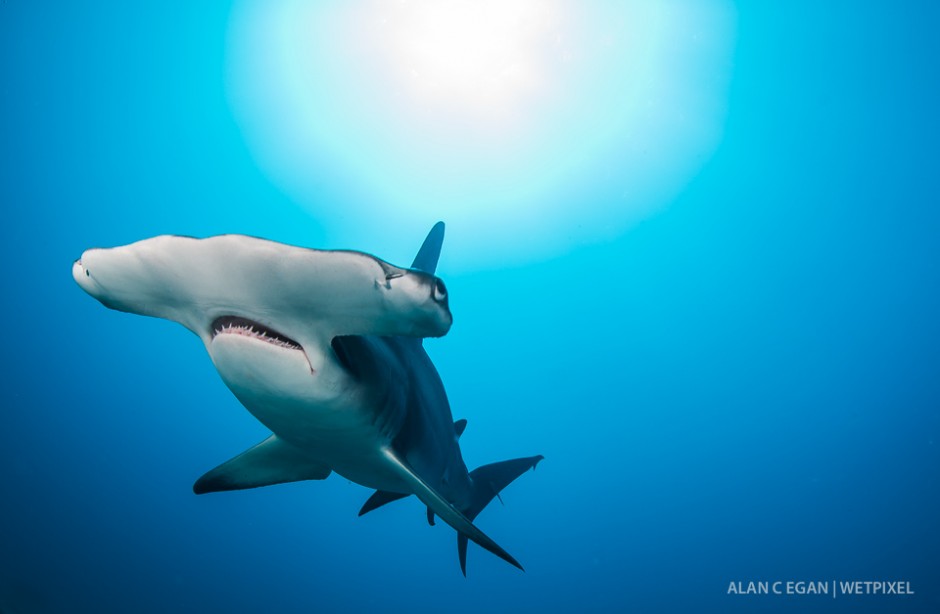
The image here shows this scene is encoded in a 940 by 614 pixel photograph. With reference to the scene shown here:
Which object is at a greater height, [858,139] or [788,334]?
[858,139]

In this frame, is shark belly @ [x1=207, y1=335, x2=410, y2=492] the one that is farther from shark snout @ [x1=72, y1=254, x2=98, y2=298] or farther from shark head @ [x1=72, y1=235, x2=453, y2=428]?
shark snout @ [x1=72, y1=254, x2=98, y2=298]

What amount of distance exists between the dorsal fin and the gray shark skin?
3.99 feet

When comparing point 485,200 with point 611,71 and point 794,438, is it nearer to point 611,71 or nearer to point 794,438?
point 611,71

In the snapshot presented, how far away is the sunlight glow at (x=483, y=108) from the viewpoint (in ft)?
45.6

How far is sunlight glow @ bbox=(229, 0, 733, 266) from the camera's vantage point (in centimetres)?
1391

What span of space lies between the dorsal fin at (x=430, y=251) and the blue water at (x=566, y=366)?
16.1 meters

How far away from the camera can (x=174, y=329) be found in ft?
81.4

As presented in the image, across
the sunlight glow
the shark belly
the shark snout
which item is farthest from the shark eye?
the sunlight glow

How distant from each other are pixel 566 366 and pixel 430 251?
26117mm

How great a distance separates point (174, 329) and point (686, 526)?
4214 cm

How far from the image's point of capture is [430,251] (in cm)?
407

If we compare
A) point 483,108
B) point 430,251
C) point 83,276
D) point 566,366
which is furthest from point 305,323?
point 566,366

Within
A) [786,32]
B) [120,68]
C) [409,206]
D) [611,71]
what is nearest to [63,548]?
[120,68]

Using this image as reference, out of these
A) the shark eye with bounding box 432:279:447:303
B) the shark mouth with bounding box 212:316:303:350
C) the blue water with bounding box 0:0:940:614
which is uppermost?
the blue water with bounding box 0:0:940:614
